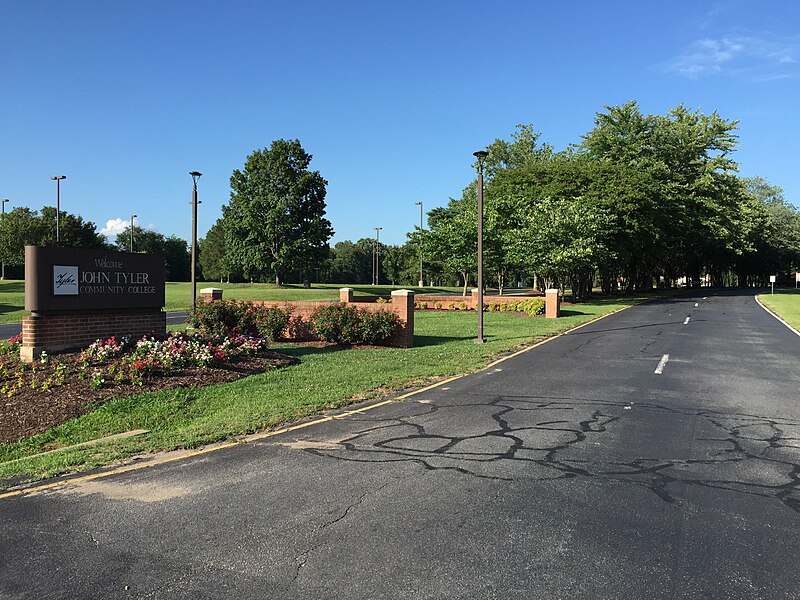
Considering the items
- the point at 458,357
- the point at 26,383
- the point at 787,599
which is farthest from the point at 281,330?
the point at 787,599

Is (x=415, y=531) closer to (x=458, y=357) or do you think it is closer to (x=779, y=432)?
(x=779, y=432)

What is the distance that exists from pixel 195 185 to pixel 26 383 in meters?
16.1

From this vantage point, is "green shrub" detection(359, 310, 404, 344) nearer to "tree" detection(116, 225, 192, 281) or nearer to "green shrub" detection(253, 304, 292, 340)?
"green shrub" detection(253, 304, 292, 340)

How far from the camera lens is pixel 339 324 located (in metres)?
15.8

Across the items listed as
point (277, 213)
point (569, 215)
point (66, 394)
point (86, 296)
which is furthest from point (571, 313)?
point (277, 213)

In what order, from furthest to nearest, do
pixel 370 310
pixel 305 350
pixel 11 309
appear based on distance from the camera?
pixel 11 309 < pixel 370 310 < pixel 305 350

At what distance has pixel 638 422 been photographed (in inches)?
296

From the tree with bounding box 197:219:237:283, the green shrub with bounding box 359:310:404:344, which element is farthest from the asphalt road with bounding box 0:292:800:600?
the tree with bounding box 197:219:237:283

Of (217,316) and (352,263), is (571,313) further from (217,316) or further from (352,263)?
(352,263)

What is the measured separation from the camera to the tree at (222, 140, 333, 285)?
55.3 m

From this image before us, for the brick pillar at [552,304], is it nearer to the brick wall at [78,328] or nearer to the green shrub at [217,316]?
the green shrub at [217,316]

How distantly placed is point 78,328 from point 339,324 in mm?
6576

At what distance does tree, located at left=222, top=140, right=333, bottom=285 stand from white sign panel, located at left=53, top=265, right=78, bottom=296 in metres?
44.3

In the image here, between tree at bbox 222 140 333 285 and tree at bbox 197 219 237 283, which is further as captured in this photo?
tree at bbox 197 219 237 283
